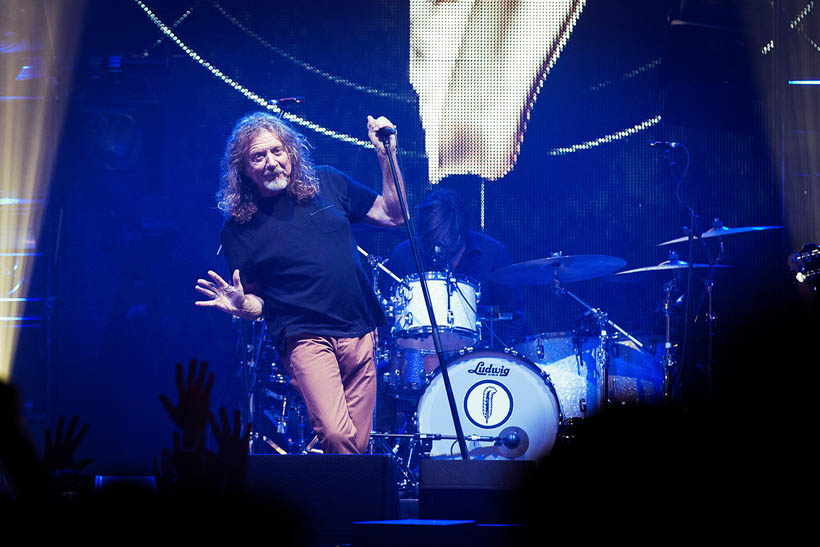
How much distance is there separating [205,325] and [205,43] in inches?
85.1

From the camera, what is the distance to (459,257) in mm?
6223

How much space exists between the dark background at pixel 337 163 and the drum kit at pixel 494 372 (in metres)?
0.62

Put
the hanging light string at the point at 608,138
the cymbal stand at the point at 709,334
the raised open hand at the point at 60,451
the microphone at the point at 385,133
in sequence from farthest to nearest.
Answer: the hanging light string at the point at 608,138 → the cymbal stand at the point at 709,334 → the microphone at the point at 385,133 → the raised open hand at the point at 60,451

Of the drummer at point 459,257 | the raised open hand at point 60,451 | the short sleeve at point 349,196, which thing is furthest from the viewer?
the drummer at point 459,257

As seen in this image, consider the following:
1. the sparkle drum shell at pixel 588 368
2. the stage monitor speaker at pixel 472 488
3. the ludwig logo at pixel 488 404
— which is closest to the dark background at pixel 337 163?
the sparkle drum shell at pixel 588 368

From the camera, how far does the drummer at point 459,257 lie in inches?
243

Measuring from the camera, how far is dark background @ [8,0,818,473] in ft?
21.0

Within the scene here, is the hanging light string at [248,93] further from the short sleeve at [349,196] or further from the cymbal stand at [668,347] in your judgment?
the short sleeve at [349,196]

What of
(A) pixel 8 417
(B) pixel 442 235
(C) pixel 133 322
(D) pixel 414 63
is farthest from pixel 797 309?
(A) pixel 8 417


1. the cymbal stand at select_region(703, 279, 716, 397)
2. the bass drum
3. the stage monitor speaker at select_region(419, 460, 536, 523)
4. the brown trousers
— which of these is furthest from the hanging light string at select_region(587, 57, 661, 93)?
the stage monitor speaker at select_region(419, 460, 536, 523)

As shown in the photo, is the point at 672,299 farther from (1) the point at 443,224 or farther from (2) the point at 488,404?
(1) the point at 443,224

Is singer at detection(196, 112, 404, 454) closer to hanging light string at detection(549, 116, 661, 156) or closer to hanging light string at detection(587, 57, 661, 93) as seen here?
hanging light string at detection(549, 116, 661, 156)

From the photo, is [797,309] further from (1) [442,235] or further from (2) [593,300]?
(1) [442,235]

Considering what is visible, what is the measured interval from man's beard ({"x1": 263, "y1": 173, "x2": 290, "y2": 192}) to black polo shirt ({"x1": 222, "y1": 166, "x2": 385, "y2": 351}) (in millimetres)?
89
